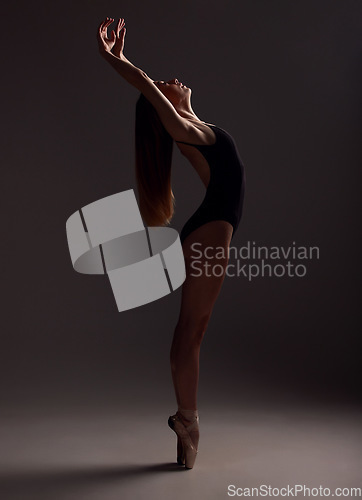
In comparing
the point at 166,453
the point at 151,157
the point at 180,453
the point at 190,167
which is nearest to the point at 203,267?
the point at 151,157

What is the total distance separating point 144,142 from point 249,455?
1.76 metres

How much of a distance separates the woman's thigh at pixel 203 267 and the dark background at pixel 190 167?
219 centimetres

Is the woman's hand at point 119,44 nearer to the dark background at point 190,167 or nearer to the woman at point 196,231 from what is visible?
the woman at point 196,231

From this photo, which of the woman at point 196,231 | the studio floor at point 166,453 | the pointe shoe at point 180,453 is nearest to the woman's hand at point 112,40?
the woman at point 196,231

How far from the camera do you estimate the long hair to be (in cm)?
353

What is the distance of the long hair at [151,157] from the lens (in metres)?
3.53

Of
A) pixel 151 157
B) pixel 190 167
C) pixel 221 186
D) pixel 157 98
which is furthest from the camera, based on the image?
pixel 190 167

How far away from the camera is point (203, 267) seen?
129 inches

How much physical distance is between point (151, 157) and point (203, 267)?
2.28 ft

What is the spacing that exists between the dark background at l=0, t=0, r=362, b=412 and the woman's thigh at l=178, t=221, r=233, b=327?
219cm

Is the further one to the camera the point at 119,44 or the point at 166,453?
the point at 166,453

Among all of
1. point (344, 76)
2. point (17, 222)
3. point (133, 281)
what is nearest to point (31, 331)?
point (17, 222)

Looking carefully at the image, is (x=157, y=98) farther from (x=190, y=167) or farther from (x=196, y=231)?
(x=190, y=167)

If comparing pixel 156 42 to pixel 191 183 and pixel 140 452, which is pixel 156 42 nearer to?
pixel 191 183
